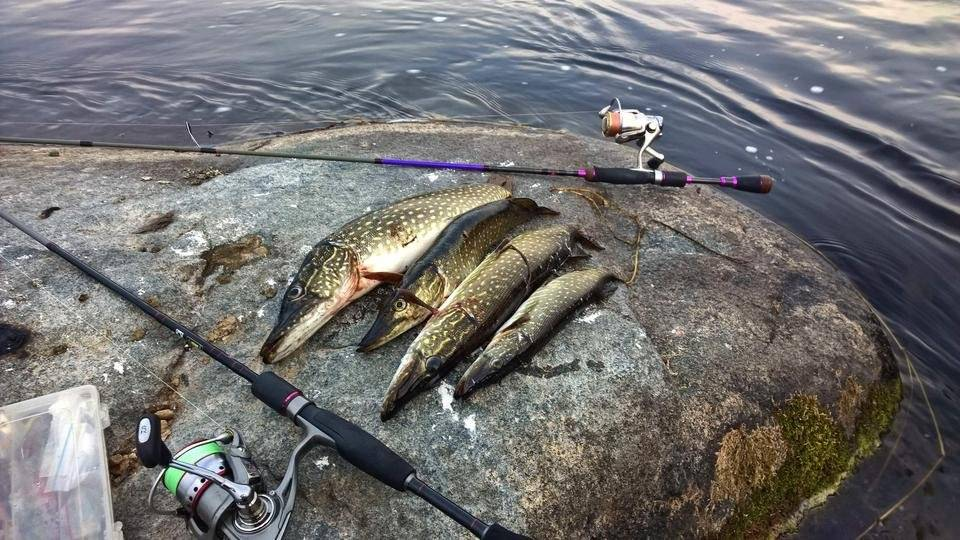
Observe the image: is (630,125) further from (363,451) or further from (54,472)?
(54,472)

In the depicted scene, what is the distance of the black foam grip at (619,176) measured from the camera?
5348 millimetres

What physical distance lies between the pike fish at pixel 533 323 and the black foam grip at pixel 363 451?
27.7 inches

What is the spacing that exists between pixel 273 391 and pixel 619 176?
12.9 ft

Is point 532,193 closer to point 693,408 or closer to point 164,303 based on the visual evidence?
point 693,408

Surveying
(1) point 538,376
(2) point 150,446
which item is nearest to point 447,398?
(1) point 538,376

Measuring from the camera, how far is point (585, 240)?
4.52m

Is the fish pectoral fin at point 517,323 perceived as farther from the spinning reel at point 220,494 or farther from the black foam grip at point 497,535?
the spinning reel at point 220,494

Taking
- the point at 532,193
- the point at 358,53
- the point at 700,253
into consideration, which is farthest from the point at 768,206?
the point at 358,53

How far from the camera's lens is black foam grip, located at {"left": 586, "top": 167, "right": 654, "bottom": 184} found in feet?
17.5

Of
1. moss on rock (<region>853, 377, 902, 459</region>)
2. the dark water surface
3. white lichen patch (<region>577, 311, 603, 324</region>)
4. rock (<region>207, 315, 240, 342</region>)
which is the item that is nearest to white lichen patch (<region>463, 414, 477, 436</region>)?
white lichen patch (<region>577, 311, 603, 324</region>)

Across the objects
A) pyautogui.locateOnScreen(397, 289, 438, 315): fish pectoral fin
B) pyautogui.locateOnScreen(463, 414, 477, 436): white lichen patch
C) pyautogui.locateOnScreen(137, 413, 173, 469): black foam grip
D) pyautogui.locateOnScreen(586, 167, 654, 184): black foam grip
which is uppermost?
pyautogui.locateOnScreen(586, 167, 654, 184): black foam grip

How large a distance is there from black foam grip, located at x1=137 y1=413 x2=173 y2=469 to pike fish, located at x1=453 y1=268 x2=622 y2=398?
1571 mm

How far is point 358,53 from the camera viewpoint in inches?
445

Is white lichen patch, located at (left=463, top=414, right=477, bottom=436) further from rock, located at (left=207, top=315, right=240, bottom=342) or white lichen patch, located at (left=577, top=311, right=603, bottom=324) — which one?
rock, located at (left=207, top=315, right=240, bottom=342)
